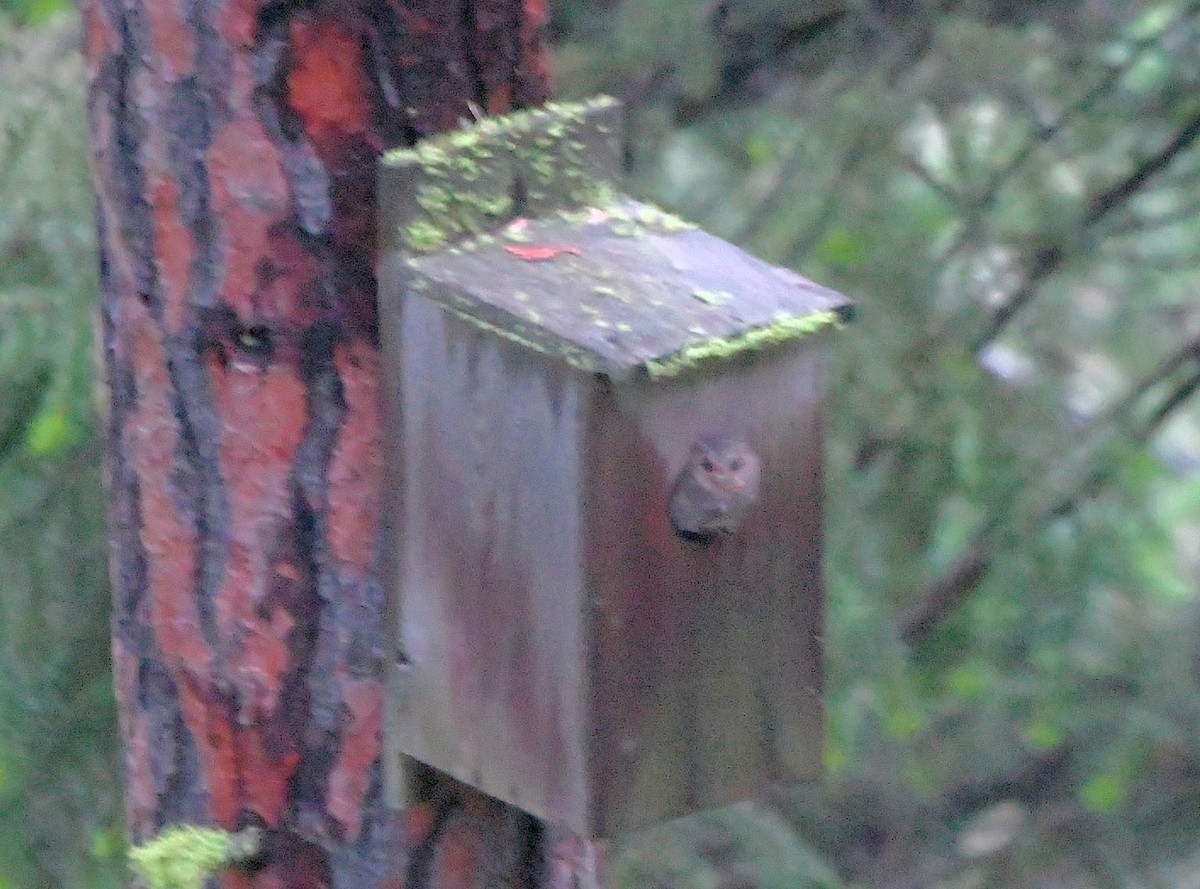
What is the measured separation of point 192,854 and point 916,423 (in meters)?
1.73

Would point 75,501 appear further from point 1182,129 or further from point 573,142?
point 1182,129

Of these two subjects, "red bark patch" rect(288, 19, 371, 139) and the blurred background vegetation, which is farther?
the blurred background vegetation

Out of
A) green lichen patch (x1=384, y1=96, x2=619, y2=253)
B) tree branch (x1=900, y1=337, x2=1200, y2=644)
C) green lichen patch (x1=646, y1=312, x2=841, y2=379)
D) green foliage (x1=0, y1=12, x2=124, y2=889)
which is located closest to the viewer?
green lichen patch (x1=646, y1=312, x2=841, y2=379)

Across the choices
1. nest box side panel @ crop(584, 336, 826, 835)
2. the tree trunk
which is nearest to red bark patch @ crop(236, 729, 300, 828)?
the tree trunk

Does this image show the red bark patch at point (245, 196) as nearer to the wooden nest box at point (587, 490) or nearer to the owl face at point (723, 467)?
the wooden nest box at point (587, 490)

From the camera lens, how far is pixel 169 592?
1.47m

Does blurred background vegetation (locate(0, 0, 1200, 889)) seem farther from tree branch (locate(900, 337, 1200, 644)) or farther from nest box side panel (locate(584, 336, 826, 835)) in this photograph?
nest box side panel (locate(584, 336, 826, 835))

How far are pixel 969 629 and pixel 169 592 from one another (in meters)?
2.25

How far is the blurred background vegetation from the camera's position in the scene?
2.19 metres

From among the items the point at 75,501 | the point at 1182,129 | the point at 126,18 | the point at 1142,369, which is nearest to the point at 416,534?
the point at 126,18

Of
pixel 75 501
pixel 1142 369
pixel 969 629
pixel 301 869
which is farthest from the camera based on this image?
pixel 1142 369

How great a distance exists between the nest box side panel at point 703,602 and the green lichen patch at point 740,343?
0.01 metres

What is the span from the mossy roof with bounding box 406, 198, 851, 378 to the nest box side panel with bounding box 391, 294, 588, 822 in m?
0.03

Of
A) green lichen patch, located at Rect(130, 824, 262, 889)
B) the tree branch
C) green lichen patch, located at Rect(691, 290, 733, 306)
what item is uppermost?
green lichen patch, located at Rect(691, 290, 733, 306)
